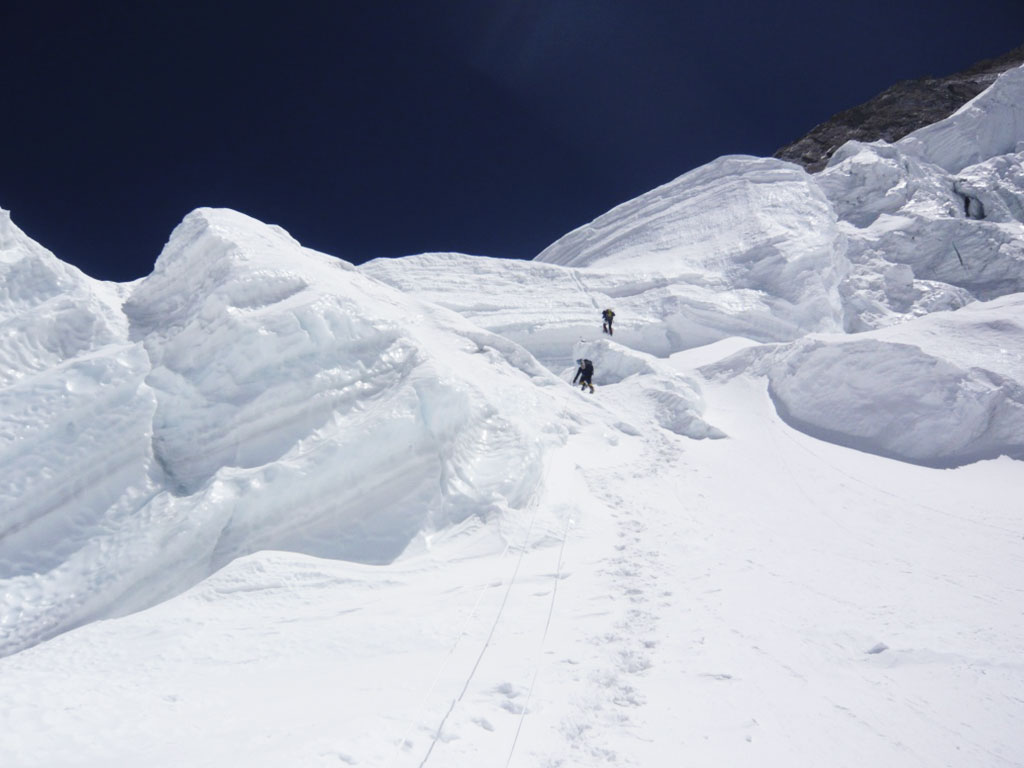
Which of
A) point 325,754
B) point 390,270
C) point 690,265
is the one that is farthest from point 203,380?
point 690,265

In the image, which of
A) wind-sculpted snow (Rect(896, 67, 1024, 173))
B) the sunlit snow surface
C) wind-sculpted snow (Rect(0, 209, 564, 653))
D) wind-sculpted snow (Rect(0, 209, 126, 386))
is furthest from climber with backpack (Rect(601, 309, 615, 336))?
wind-sculpted snow (Rect(896, 67, 1024, 173))

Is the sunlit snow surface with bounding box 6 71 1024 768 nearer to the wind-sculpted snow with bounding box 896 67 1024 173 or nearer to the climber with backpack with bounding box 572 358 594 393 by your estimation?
the climber with backpack with bounding box 572 358 594 393

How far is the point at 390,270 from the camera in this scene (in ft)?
75.3

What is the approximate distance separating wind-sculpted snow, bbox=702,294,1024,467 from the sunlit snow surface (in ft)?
0.24

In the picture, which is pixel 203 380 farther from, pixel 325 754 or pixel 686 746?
pixel 686 746

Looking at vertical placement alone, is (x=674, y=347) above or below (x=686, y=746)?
above

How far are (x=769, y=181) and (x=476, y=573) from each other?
2565cm

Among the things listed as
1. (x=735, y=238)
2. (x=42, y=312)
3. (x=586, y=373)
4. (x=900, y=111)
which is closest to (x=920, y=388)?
(x=586, y=373)

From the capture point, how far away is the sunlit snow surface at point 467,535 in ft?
15.1

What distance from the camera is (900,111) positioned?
1741 inches

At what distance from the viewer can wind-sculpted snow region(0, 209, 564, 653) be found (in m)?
7.46

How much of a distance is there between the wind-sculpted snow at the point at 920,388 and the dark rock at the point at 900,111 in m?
31.7

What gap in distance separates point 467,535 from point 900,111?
49.9 m

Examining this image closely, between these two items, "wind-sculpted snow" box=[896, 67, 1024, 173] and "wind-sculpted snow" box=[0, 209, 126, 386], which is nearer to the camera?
"wind-sculpted snow" box=[0, 209, 126, 386]
